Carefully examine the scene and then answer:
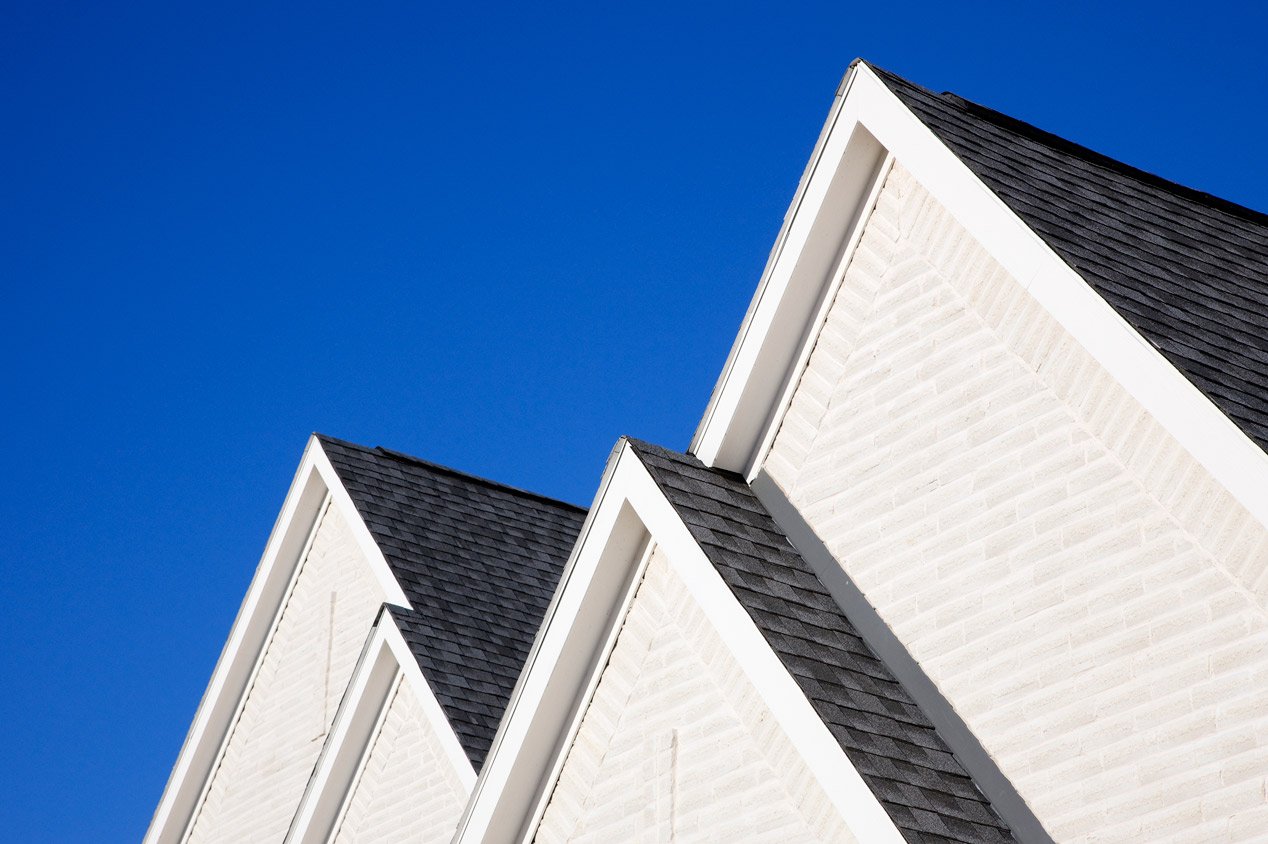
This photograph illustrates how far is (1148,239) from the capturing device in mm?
8562

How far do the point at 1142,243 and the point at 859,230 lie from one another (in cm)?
171

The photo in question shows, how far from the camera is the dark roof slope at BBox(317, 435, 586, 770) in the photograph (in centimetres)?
1269

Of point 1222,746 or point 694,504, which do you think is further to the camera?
point 694,504

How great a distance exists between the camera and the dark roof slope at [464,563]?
1269 centimetres

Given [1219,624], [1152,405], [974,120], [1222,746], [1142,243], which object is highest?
[974,120]

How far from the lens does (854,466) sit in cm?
889

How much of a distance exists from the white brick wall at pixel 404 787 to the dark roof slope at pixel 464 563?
44cm

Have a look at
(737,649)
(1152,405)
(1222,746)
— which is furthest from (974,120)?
(1222,746)

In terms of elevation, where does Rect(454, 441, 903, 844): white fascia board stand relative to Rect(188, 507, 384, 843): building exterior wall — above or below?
below

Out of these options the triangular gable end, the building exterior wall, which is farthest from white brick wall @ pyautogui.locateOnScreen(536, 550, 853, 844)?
the building exterior wall

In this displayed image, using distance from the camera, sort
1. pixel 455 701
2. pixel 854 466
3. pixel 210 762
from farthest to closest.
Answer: pixel 210 762 < pixel 455 701 < pixel 854 466

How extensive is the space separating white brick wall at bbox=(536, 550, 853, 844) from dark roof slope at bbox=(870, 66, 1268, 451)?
272 centimetres

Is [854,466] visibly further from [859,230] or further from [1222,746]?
[1222,746]

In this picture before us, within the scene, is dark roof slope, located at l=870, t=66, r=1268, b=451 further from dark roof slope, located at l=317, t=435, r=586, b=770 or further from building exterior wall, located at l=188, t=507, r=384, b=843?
building exterior wall, located at l=188, t=507, r=384, b=843
